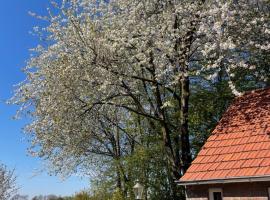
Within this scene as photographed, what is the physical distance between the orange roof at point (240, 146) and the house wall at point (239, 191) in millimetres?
419

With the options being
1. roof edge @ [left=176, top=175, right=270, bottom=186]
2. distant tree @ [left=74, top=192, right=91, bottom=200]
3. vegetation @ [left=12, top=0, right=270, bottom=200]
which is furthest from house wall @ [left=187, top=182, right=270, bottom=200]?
distant tree @ [left=74, top=192, right=91, bottom=200]

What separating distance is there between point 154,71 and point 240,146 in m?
6.11

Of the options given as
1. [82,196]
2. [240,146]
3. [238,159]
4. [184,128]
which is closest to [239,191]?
[238,159]

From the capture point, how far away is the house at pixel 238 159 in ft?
50.8

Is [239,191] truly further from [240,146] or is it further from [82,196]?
[82,196]

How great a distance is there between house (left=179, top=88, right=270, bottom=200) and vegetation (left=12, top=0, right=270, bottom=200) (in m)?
1.13

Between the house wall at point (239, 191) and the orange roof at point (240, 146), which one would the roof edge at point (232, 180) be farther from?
the house wall at point (239, 191)

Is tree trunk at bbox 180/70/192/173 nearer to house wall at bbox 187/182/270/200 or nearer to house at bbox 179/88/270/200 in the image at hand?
house at bbox 179/88/270/200

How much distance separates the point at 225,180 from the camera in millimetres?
15883

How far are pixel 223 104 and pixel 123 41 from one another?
621 centimetres

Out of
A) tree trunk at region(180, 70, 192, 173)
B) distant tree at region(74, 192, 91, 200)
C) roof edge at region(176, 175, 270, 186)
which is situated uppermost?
tree trunk at region(180, 70, 192, 173)

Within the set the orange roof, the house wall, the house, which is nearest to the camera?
the house wall

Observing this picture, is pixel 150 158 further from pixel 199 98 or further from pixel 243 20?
pixel 243 20

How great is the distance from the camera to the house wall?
50.2ft
